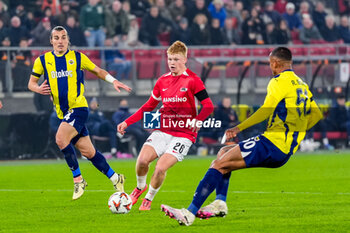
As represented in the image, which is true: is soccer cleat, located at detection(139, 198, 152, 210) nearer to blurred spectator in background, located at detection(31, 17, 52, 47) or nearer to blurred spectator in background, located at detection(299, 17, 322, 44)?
blurred spectator in background, located at detection(31, 17, 52, 47)

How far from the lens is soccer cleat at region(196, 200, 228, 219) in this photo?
897 cm

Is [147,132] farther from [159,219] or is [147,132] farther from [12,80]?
[159,219]

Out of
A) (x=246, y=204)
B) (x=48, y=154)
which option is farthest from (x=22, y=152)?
(x=246, y=204)

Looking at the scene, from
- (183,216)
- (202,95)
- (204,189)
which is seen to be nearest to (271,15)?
(202,95)

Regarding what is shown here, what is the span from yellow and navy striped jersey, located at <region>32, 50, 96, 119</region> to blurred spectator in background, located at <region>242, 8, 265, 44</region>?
1301 centimetres

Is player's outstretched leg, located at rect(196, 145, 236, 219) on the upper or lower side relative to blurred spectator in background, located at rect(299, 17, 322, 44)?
upper

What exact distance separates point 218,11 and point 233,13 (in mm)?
701

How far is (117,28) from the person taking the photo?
2341 cm

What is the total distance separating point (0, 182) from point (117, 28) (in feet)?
29.4

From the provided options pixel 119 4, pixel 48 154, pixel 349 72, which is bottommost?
pixel 48 154

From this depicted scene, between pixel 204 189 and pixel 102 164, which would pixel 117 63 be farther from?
pixel 204 189

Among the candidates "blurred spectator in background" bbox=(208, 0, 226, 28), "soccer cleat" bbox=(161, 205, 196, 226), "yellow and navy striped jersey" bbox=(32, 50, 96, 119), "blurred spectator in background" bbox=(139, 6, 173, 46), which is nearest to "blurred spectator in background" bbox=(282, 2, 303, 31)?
"blurred spectator in background" bbox=(208, 0, 226, 28)

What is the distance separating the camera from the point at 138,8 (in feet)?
81.2

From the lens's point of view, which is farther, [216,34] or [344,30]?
[344,30]
